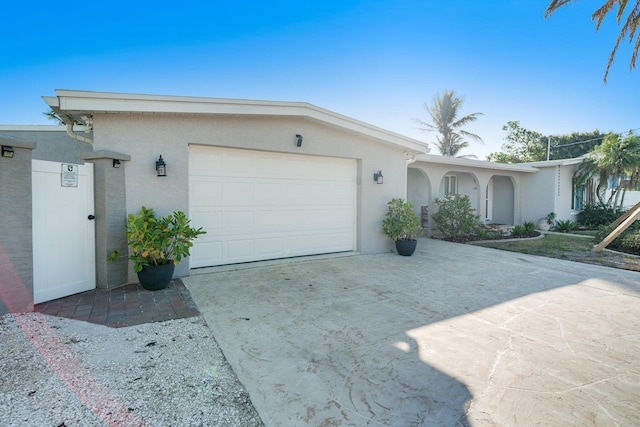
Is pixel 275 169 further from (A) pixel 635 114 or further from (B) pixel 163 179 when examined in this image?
(A) pixel 635 114

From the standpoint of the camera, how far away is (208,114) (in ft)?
18.4

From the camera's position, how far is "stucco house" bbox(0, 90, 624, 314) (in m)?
4.01

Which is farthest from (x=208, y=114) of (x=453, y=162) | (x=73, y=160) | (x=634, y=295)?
(x=453, y=162)

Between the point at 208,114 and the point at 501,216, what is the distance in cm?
1587

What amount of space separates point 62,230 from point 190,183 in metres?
2.02

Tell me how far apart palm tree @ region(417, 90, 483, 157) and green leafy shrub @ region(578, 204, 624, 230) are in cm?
1037

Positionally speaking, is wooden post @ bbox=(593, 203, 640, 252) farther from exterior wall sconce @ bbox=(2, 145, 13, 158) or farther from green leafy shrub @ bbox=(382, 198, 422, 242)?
exterior wall sconce @ bbox=(2, 145, 13, 158)

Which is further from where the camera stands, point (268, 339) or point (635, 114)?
point (635, 114)

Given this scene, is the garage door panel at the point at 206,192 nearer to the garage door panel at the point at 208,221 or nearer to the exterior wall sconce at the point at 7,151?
the garage door panel at the point at 208,221

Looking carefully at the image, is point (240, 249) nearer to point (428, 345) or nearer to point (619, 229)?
point (428, 345)

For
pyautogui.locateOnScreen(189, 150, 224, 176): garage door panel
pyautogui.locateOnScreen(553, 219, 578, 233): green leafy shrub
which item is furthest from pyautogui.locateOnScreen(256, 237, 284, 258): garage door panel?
pyautogui.locateOnScreen(553, 219, 578, 233): green leafy shrub

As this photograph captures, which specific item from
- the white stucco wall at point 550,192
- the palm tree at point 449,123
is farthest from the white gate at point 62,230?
the palm tree at point 449,123

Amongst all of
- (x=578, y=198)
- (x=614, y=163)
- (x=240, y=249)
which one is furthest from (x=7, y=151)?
(x=578, y=198)

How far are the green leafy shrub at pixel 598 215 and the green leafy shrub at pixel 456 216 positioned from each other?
8.88 metres
